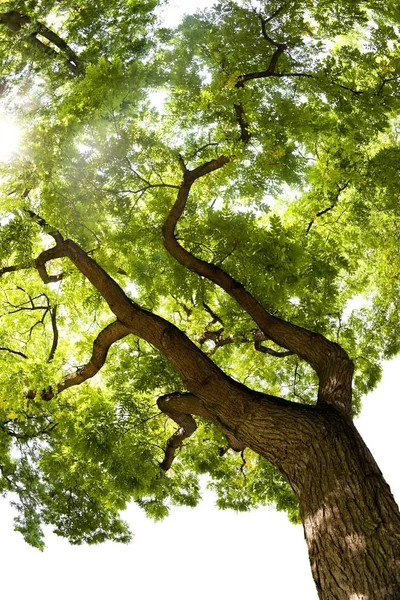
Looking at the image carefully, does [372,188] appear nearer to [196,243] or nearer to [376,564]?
[196,243]

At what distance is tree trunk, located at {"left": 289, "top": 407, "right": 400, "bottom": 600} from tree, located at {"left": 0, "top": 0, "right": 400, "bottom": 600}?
0.05 ft

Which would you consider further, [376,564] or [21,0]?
Answer: [21,0]

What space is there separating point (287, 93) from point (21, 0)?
11.3 feet

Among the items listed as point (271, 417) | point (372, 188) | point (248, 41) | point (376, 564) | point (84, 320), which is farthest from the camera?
point (84, 320)

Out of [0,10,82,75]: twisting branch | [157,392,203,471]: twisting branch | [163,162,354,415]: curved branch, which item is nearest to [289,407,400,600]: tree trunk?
[163,162,354,415]: curved branch

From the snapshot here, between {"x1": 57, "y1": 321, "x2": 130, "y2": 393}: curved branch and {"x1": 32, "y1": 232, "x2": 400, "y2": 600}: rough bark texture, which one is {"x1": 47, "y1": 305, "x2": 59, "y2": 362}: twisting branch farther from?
{"x1": 32, "y1": 232, "x2": 400, "y2": 600}: rough bark texture

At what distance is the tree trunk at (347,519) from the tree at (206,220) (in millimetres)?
14

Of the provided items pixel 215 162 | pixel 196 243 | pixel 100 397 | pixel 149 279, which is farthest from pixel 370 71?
pixel 100 397

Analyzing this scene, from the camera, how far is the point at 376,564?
3.48m

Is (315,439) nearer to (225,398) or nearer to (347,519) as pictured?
(347,519)

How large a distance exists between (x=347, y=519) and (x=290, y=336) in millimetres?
2383

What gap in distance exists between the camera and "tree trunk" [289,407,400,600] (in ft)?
11.3

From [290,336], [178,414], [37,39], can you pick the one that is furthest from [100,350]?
[37,39]

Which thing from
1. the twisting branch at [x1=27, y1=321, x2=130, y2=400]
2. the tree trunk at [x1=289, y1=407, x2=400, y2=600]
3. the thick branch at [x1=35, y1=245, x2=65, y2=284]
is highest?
the thick branch at [x1=35, y1=245, x2=65, y2=284]
